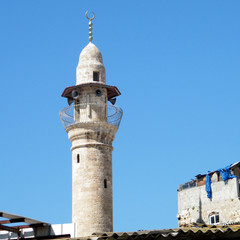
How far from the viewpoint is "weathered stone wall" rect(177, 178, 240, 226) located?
31828 mm

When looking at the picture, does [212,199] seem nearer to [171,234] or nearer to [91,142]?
[91,142]

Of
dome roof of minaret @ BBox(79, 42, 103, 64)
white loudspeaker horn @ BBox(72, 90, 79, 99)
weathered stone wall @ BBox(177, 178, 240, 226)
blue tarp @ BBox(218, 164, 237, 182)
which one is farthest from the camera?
dome roof of minaret @ BBox(79, 42, 103, 64)

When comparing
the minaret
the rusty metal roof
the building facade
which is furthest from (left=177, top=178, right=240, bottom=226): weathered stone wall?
the rusty metal roof

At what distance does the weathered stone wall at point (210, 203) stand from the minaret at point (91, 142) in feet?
16.6

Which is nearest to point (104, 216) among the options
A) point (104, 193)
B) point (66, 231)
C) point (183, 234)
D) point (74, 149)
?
point (104, 193)

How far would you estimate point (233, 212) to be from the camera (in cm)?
3164

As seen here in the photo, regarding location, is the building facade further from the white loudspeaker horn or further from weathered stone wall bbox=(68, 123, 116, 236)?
the white loudspeaker horn

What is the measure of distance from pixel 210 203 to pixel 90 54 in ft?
34.7

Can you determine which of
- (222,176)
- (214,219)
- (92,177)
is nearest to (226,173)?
(222,176)

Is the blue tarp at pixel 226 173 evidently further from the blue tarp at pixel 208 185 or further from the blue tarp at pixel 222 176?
the blue tarp at pixel 208 185

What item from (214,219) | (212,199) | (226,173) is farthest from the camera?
(212,199)

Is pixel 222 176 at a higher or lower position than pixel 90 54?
lower

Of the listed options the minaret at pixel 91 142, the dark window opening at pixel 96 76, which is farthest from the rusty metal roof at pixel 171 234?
the dark window opening at pixel 96 76

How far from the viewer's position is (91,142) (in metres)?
32.6
